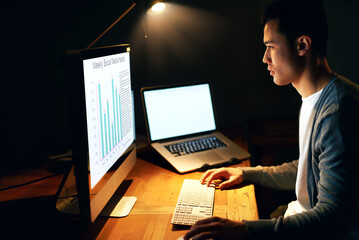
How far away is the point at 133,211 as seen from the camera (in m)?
0.97

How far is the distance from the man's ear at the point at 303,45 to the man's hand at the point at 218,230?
1.85 feet

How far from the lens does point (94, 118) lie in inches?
31.4

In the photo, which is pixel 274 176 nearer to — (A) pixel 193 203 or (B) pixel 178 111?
(A) pixel 193 203

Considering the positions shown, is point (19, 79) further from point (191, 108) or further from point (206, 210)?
point (206, 210)

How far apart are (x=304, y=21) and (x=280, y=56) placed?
0.13m

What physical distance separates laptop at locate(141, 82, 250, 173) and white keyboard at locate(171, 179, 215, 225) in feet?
0.81

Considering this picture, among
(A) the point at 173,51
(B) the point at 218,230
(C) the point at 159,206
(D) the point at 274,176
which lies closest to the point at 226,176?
(D) the point at 274,176

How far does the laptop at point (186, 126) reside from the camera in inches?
55.1

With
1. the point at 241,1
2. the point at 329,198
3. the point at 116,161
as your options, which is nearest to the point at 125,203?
the point at 116,161

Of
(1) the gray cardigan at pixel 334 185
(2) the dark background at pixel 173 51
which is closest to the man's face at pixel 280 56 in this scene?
(1) the gray cardigan at pixel 334 185

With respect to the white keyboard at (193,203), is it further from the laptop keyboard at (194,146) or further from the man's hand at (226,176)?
the laptop keyboard at (194,146)

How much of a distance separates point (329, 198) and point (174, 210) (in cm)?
44

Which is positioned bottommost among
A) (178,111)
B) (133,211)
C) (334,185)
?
(133,211)

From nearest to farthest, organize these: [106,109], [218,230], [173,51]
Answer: [218,230], [106,109], [173,51]
